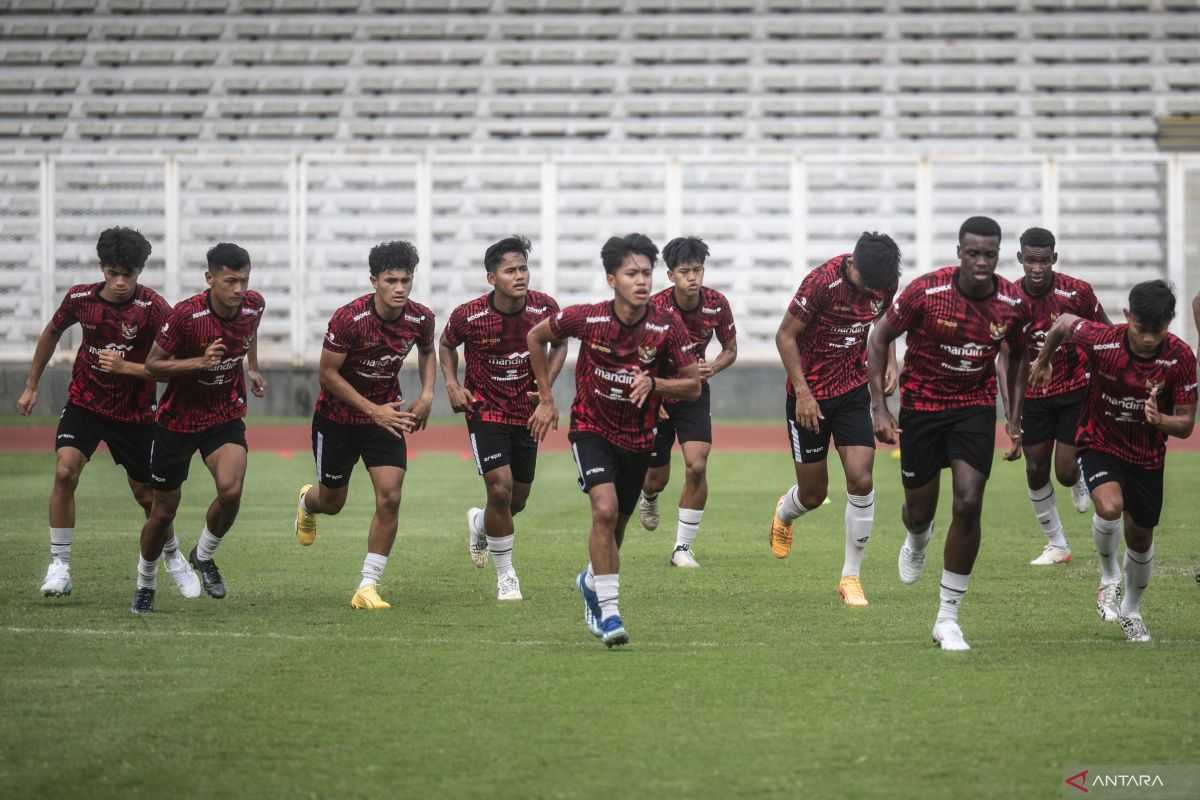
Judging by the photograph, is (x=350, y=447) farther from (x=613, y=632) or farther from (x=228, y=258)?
(x=613, y=632)

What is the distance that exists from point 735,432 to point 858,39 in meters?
8.90

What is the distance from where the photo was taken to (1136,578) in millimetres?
7957

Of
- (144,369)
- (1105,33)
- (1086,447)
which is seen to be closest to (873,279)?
(1086,447)

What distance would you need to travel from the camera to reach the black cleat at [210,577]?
30.8 ft

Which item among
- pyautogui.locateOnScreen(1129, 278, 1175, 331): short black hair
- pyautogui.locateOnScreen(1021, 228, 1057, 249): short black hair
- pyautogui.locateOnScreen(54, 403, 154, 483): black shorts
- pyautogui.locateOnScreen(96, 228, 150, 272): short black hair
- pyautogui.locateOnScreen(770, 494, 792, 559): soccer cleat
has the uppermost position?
pyautogui.locateOnScreen(1021, 228, 1057, 249): short black hair

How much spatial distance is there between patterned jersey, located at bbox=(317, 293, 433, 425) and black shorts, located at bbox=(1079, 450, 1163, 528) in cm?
372

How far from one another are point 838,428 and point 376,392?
2742 mm

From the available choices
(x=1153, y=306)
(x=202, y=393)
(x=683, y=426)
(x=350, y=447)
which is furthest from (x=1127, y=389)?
(x=202, y=393)

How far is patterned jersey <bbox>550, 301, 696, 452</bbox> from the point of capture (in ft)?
26.0

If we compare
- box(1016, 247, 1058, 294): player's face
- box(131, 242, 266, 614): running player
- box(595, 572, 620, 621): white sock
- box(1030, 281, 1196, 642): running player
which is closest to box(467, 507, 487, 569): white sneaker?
box(131, 242, 266, 614): running player

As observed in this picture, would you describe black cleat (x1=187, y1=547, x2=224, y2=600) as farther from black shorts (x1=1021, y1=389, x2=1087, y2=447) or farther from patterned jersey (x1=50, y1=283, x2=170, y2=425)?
black shorts (x1=1021, y1=389, x2=1087, y2=447)

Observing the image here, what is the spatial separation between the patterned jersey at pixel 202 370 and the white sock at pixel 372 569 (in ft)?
3.60

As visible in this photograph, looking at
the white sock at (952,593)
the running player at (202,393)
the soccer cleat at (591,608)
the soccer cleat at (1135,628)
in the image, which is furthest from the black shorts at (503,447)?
the soccer cleat at (1135,628)

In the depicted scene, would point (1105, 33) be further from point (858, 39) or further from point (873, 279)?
point (873, 279)
